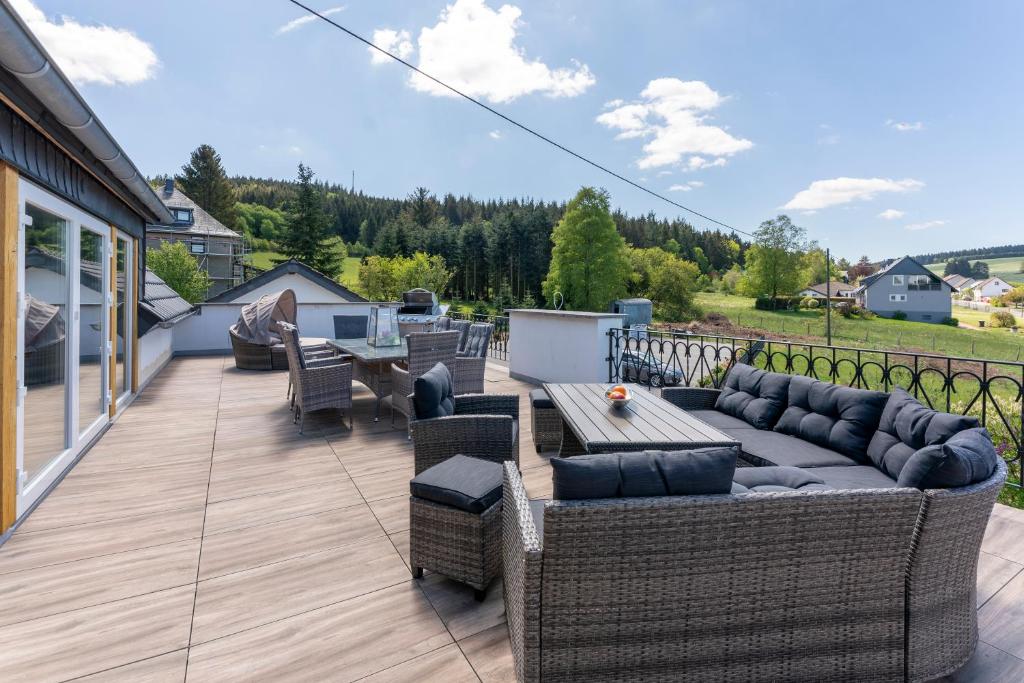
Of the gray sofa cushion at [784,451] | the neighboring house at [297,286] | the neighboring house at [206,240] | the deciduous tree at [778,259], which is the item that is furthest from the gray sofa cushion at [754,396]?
the deciduous tree at [778,259]

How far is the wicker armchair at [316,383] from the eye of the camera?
4.77 meters

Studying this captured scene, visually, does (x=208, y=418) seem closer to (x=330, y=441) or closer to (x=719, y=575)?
(x=330, y=441)

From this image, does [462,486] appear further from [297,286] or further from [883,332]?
[883,332]

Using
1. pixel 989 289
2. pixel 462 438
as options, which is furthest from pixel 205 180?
pixel 989 289

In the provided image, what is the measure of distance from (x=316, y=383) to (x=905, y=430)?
4514 mm

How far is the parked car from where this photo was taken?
6070mm

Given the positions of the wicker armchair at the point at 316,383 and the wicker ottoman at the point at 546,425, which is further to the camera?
the wicker armchair at the point at 316,383

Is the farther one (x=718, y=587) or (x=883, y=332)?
(x=883, y=332)

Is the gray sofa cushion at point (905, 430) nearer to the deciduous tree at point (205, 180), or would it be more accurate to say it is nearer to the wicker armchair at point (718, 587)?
the wicker armchair at point (718, 587)

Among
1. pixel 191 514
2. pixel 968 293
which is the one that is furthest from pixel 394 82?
pixel 968 293

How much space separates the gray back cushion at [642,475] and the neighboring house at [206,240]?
32262mm

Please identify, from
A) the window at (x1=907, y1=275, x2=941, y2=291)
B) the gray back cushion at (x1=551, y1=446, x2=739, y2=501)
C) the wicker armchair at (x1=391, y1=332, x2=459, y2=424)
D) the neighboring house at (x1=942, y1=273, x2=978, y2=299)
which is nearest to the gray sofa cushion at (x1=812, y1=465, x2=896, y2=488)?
the gray back cushion at (x1=551, y1=446, x2=739, y2=501)

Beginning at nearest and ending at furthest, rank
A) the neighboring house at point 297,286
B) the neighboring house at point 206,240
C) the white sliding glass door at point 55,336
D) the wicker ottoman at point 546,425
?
the white sliding glass door at point 55,336, the wicker ottoman at point 546,425, the neighboring house at point 297,286, the neighboring house at point 206,240

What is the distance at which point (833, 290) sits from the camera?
65.5 m
